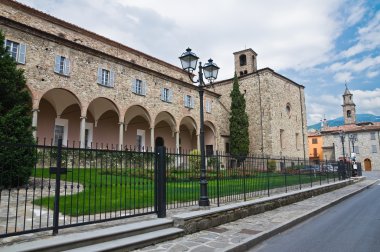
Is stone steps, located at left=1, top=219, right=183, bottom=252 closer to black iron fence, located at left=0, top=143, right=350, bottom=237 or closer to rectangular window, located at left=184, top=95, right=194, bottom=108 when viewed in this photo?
black iron fence, located at left=0, top=143, right=350, bottom=237

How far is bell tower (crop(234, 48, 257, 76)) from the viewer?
113ft

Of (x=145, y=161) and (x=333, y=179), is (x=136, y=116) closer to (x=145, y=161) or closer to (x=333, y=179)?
(x=333, y=179)

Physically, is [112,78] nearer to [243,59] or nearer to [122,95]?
[122,95]

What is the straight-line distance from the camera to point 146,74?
73.9ft

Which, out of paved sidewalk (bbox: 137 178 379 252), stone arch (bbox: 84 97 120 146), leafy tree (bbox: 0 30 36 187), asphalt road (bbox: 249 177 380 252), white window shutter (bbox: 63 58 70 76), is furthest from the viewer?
stone arch (bbox: 84 97 120 146)

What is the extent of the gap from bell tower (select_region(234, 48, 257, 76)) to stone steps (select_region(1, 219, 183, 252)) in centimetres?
3134

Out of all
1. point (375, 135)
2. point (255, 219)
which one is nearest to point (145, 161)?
point (255, 219)

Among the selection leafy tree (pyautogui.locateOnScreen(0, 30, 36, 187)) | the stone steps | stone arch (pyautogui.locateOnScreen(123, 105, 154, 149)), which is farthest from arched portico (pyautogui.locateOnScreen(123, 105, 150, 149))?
the stone steps

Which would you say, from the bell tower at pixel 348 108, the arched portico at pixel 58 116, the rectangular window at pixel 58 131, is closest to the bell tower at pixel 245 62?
the arched portico at pixel 58 116

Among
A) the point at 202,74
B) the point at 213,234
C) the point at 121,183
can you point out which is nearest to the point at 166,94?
the point at 202,74

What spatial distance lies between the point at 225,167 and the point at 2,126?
7.80 metres

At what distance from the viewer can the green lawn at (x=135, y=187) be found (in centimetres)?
545

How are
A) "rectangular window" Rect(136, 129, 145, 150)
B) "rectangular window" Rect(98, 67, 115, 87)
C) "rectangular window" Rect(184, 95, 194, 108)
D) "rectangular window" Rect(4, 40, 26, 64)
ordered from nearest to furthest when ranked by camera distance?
"rectangular window" Rect(4, 40, 26, 64)
"rectangular window" Rect(98, 67, 115, 87)
"rectangular window" Rect(136, 129, 145, 150)
"rectangular window" Rect(184, 95, 194, 108)

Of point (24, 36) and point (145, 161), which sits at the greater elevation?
point (24, 36)
